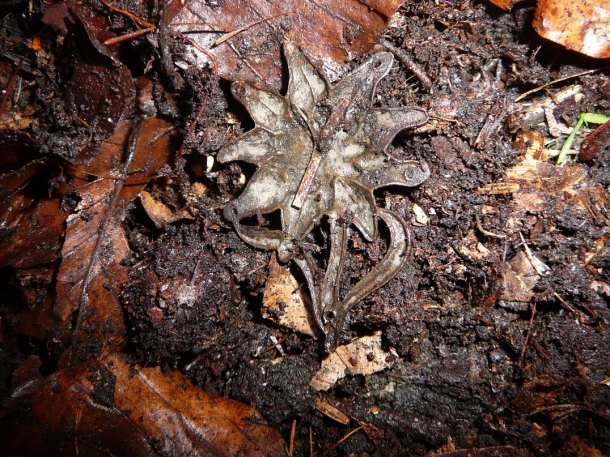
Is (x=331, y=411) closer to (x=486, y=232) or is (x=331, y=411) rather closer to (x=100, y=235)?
(x=486, y=232)

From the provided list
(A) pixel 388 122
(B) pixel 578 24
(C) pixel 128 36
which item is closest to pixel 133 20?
(C) pixel 128 36

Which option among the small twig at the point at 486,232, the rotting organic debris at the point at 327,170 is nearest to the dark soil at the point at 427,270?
the small twig at the point at 486,232

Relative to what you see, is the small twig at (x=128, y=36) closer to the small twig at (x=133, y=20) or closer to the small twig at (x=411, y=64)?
the small twig at (x=133, y=20)

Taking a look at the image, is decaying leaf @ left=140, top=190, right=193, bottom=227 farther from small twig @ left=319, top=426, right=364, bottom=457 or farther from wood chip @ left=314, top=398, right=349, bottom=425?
small twig @ left=319, top=426, right=364, bottom=457

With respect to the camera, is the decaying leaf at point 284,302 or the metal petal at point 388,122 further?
the decaying leaf at point 284,302

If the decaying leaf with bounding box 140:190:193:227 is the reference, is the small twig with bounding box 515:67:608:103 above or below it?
below

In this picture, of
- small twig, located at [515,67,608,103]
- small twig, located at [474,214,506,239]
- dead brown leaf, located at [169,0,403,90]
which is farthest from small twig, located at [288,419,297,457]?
small twig, located at [515,67,608,103]
